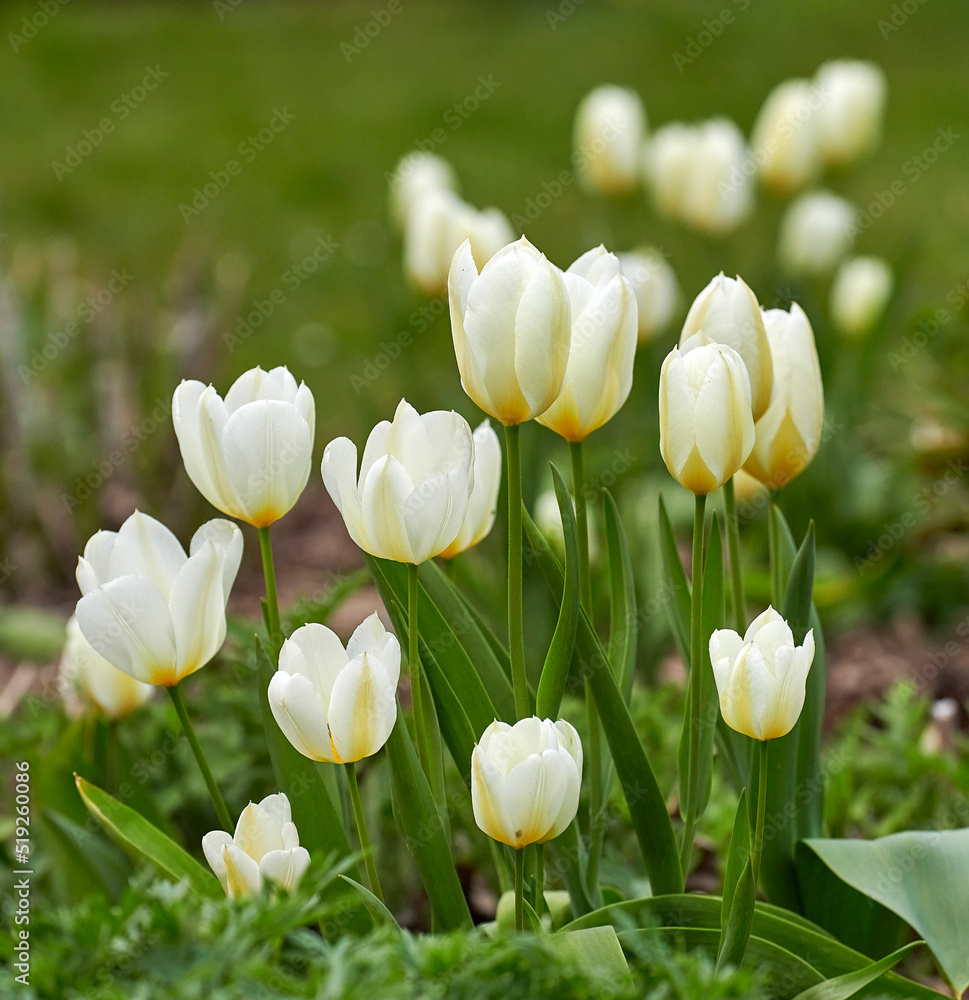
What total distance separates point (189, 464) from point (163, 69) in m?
7.25

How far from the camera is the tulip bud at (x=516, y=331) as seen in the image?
0.97 m

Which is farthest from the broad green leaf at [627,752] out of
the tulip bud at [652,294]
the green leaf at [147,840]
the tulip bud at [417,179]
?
the tulip bud at [417,179]

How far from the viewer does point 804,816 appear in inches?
52.3

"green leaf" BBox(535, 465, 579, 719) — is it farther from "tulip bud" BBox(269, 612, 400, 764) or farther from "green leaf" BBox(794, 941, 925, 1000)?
"green leaf" BBox(794, 941, 925, 1000)

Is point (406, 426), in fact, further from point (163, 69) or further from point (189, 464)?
point (163, 69)

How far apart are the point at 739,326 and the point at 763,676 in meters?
0.35

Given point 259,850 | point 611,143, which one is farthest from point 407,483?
point 611,143

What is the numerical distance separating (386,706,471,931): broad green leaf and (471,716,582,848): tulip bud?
0.09 metres

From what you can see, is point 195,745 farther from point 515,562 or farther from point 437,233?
point 437,233

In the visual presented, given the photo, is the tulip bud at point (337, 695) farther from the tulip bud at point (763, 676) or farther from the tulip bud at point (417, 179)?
the tulip bud at point (417, 179)

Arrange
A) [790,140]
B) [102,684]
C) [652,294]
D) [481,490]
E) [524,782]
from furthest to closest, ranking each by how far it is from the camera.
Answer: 1. [790,140]
2. [652,294]
3. [102,684]
4. [481,490]
5. [524,782]

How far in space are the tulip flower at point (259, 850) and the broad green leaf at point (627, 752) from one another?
0.99ft

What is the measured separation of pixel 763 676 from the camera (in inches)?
38.6

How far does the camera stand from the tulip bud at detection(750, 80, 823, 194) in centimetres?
303
